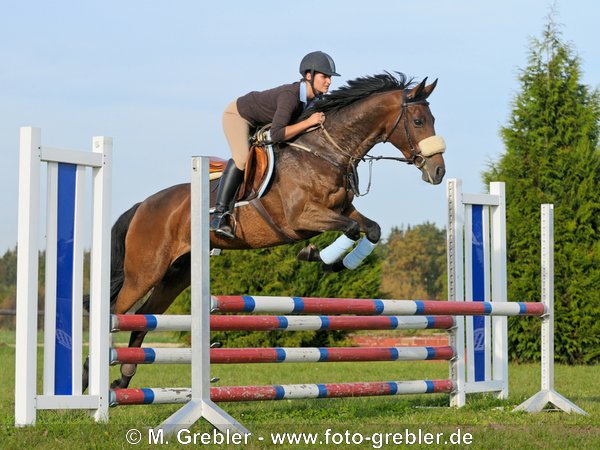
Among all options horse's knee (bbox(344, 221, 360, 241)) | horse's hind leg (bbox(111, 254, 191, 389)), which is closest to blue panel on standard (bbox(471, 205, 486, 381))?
horse's knee (bbox(344, 221, 360, 241))

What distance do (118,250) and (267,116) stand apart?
1639 millimetres

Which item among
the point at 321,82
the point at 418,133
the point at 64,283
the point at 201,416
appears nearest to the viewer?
the point at 201,416

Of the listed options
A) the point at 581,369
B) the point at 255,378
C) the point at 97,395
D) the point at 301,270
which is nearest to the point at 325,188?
the point at 97,395

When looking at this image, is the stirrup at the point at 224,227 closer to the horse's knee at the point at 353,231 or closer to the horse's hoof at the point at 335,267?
the horse's hoof at the point at 335,267

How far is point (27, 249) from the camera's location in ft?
16.0

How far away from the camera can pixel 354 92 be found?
21.9ft

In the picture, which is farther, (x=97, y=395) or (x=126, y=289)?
(x=126, y=289)

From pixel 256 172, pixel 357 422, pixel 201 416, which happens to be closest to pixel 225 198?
pixel 256 172

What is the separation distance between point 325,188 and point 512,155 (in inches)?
317

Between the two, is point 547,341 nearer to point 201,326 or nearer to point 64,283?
point 201,326

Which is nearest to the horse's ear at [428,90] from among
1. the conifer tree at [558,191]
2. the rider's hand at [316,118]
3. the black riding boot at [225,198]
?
the rider's hand at [316,118]

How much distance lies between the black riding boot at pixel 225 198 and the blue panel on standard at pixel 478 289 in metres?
1.78

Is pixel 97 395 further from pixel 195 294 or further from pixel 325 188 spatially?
pixel 325 188

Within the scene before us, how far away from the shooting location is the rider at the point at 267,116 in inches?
253
